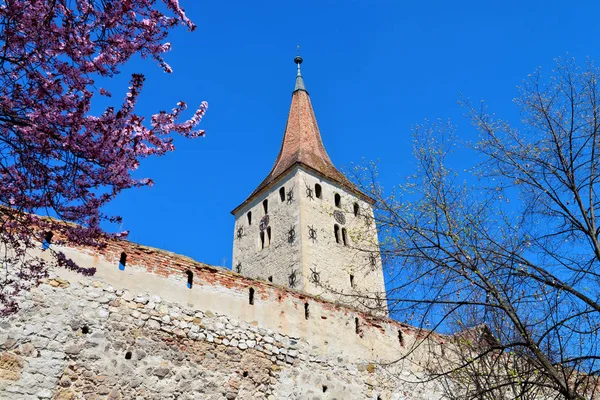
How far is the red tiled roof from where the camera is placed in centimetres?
2831

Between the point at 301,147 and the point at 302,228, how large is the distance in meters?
6.78

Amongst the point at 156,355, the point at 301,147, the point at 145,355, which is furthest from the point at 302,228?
the point at 145,355

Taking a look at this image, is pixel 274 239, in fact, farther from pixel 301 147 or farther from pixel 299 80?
pixel 299 80

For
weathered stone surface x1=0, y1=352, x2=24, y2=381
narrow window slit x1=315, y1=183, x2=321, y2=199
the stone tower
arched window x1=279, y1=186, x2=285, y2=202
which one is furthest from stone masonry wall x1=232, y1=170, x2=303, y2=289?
weathered stone surface x1=0, y1=352, x2=24, y2=381

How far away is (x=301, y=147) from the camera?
99.7 feet

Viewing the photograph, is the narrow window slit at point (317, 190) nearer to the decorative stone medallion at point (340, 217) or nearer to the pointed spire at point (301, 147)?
the pointed spire at point (301, 147)

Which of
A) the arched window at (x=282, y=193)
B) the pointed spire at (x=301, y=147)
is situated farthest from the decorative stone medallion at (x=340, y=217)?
the arched window at (x=282, y=193)

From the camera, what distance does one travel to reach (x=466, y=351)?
1260 cm

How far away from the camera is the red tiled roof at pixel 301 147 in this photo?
2831 centimetres

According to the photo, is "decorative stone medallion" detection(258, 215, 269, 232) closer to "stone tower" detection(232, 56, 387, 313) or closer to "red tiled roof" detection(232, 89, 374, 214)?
"stone tower" detection(232, 56, 387, 313)

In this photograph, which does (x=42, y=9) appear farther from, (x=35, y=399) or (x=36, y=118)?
(x=35, y=399)

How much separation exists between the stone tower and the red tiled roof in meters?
0.06

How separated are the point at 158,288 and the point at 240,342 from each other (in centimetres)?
184

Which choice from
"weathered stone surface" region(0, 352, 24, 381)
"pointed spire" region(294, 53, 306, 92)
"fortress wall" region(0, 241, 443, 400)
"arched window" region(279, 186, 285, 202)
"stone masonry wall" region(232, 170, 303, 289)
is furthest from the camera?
"pointed spire" region(294, 53, 306, 92)
